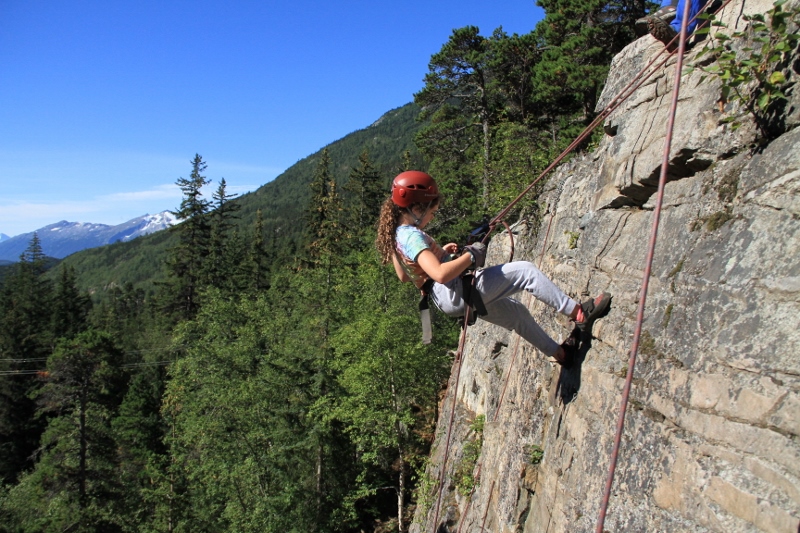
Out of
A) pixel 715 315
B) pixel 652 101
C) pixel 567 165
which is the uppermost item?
pixel 567 165

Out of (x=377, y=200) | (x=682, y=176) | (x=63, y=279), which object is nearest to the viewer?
(x=682, y=176)

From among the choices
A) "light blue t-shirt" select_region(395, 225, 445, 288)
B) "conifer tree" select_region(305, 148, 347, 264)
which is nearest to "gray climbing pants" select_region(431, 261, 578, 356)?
"light blue t-shirt" select_region(395, 225, 445, 288)

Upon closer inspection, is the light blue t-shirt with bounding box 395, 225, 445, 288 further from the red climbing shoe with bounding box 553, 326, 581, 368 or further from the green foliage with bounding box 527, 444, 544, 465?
the green foliage with bounding box 527, 444, 544, 465

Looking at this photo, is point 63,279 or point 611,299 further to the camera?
point 63,279

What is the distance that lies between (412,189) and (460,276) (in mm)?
928

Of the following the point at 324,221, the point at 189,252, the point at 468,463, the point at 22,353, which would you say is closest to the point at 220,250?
the point at 189,252

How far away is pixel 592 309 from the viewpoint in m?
4.68

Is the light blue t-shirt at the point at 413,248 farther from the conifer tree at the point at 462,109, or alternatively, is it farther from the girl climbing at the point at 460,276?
the conifer tree at the point at 462,109

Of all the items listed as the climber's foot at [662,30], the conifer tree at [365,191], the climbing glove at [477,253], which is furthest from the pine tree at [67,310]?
the climber's foot at [662,30]

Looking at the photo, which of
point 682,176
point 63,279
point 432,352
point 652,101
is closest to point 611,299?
point 682,176

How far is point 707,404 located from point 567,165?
6207 mm

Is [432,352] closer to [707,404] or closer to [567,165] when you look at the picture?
[567,165]

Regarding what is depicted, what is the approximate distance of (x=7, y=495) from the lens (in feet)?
76.9

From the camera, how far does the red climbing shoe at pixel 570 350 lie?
4980mm
